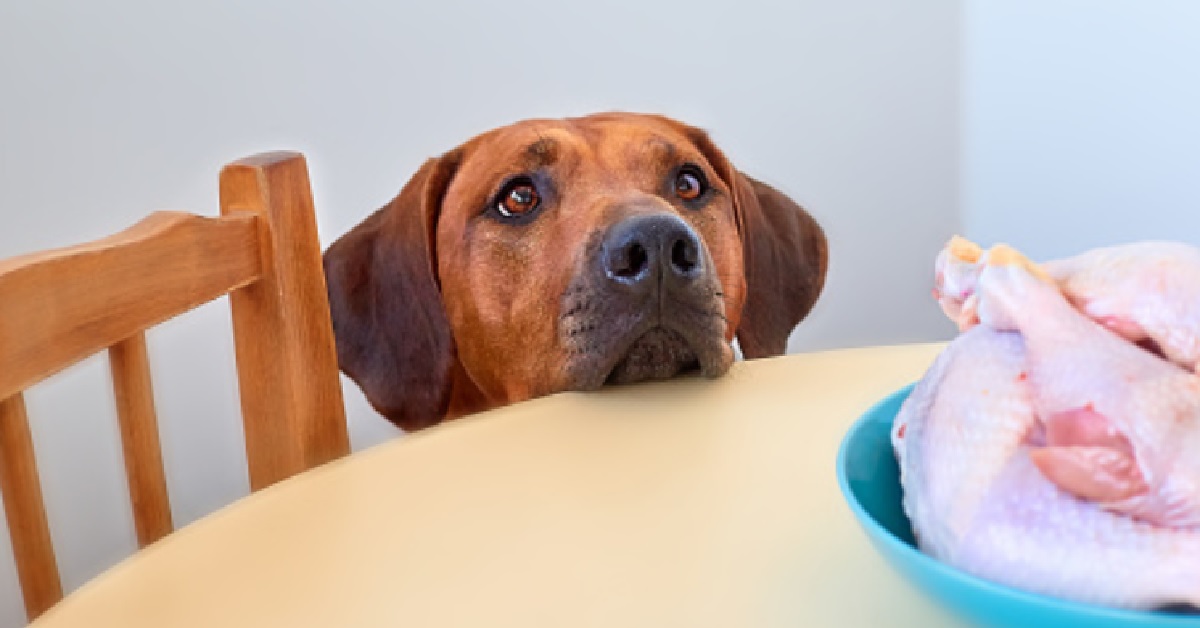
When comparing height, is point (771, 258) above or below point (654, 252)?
below

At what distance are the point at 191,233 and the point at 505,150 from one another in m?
0.50

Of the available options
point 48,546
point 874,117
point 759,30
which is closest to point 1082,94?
point 874,117

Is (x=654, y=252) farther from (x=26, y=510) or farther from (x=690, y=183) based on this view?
(x=26, y=510)

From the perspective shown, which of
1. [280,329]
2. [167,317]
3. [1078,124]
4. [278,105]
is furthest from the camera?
[1078,124]

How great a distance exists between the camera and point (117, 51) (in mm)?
1069

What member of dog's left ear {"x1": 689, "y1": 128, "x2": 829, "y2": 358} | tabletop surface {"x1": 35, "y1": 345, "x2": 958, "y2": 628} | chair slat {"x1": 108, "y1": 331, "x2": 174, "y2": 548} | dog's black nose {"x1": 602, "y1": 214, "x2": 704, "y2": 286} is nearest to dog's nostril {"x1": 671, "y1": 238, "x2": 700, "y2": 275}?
dog's black nose {"x1": 602, "y1": 214, "x2": 704, "y2": 286}

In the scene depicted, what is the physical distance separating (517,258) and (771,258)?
1.15 feet

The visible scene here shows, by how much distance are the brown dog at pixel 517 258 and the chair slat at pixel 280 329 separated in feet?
0.83

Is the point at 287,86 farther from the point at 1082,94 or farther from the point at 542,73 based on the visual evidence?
the point at 1082,94

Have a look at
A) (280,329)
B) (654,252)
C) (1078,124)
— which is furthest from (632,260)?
(1078,124)

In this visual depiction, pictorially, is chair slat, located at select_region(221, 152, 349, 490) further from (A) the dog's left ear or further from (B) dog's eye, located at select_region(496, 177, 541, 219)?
(A) the dog's left ear

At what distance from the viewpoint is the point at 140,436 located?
0.72m

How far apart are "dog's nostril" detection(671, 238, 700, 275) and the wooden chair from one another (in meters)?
0.30

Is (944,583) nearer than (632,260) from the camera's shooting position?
Yes
